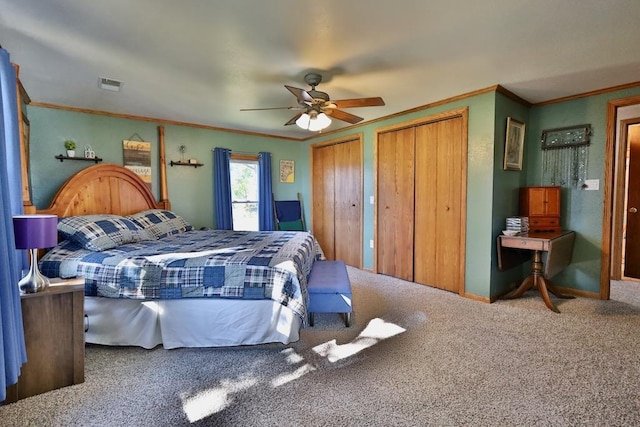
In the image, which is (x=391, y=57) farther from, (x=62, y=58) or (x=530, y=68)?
(x=62, y=58)

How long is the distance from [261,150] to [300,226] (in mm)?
1509

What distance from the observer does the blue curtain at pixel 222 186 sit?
4.69 meters

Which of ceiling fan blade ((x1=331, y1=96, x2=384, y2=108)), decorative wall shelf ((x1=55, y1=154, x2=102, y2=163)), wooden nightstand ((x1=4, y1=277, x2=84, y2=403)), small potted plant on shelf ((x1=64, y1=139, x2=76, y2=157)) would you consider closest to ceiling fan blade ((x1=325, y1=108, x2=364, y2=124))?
ceiling fan blade ((x1=331, y1=96, x2=384, y2=108))

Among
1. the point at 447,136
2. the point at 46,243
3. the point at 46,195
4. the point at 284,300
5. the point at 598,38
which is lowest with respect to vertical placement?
the point at 284,300

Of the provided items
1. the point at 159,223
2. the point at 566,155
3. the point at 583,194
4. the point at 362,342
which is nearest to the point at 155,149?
the point at 159,223

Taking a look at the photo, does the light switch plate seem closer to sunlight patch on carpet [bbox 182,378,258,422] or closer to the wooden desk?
the wooden desk

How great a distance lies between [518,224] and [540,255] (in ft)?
1.29

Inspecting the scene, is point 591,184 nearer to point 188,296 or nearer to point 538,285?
point 538,285

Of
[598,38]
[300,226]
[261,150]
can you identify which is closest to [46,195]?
[261,150]

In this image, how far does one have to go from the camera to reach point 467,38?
2117 millimetres

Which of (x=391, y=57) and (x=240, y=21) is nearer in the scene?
(x=240, y=21)

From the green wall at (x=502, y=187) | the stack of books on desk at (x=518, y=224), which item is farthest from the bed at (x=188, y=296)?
the stack of books on desk at (x=518, y=224)

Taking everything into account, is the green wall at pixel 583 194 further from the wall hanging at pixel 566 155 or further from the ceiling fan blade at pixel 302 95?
the ceiling fan blade at pixel 302 95

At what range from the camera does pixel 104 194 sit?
3.53 meters
